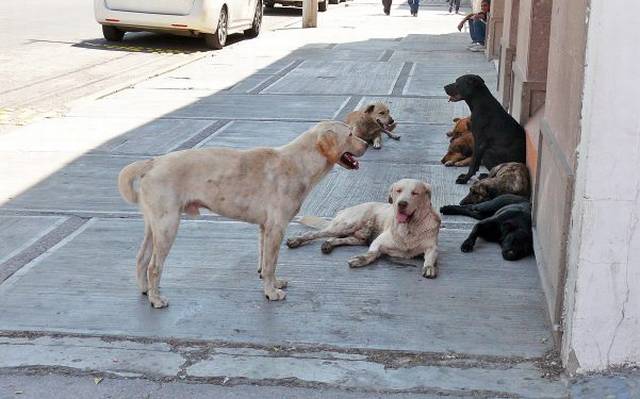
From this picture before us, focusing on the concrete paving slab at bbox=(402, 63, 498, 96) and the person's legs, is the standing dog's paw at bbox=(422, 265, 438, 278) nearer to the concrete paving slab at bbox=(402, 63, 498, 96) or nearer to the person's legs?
the concrete paving slab at bbox=(402, 63, 498, 96)

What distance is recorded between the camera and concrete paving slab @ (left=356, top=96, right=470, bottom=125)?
1212 centimetres

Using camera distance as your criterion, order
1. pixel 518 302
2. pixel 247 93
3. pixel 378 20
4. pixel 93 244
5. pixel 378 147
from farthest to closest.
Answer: pixel 378 20 < pixel 247 93 < pixel 378 147 < pixel 93 244 < pixel 518 302

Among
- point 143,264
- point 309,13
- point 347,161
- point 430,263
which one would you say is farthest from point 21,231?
point 309,13

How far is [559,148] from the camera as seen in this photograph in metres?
5.57

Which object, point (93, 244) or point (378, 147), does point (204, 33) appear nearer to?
point (378, 147)

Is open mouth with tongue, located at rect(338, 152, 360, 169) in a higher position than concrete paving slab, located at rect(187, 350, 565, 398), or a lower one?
higher

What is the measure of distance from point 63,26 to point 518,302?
61.9ft

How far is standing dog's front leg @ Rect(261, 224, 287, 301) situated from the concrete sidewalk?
10 cm

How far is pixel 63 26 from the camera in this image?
2252 centimetres

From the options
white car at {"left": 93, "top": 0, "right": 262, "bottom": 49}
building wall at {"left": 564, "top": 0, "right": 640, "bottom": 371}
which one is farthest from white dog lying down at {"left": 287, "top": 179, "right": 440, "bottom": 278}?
white car at {"left": 93, "top": 0, "right": 262, "bottom": 49}

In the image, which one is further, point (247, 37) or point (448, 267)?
point (247, 37)


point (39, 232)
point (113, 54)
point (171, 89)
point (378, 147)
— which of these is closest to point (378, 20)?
point (113, 54)

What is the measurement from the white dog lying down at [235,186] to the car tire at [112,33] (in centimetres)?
1459

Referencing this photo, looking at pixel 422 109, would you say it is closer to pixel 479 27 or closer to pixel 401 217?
pixel 401 217
